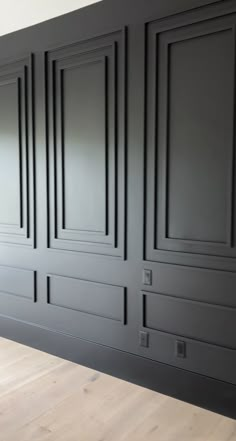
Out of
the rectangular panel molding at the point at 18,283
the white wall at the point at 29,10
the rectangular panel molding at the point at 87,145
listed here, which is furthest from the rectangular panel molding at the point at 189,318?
the white wall at the point at 29,10

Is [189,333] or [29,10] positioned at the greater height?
[29,10]

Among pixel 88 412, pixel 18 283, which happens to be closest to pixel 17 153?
pixel 18 283

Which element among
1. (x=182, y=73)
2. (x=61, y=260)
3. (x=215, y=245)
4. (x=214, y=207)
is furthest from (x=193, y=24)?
(x=61, y=260)

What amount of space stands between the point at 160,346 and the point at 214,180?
1.14 meters

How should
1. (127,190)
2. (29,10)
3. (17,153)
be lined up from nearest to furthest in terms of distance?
(127,190) < (29,10) < (17,153)

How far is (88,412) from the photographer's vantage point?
7.65ft

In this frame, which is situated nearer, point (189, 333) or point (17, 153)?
point (189, 333)

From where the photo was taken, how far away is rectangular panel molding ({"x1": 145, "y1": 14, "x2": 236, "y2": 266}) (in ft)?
7.36

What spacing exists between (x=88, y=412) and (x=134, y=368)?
18.5 inches

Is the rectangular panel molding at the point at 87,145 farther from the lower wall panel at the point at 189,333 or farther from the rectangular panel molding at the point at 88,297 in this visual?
the lower wall panel at the point at 189,333

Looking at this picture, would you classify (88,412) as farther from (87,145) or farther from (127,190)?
(87,145)

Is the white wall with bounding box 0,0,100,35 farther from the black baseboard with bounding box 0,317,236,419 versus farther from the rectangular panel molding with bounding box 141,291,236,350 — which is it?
the black baseboard with bounding box 0,317,236,419

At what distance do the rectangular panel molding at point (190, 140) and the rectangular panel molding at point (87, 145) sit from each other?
25 cm

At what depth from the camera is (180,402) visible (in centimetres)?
245
